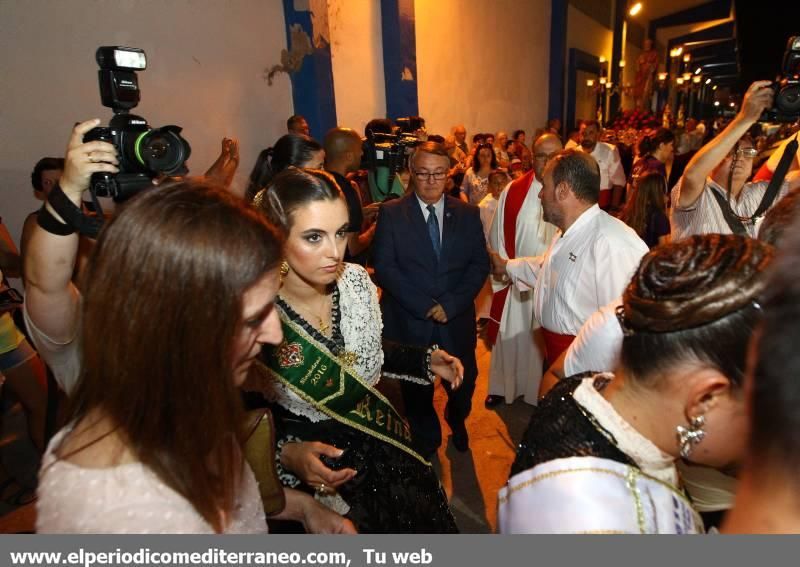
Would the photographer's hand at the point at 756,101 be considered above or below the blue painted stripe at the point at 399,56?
below

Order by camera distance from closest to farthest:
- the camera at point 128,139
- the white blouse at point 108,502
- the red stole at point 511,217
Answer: the white blouse at point 108,502 → the camera at point 128,139 → the red stole at point 511,217

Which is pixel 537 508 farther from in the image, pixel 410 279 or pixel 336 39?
pixel 336 39

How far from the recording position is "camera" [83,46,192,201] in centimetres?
150

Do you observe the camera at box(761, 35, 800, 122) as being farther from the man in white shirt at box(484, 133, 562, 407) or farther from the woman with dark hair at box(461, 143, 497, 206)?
the woman with dark hair at box(461, 143, 497, 206)

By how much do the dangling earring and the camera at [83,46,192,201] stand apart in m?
1.53

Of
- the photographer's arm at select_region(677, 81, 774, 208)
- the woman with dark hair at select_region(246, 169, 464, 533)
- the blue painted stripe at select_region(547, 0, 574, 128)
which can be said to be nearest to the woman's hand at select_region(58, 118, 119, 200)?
the woman with dark hair at select_region(246, 169, 464, 533)

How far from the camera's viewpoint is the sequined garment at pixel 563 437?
2.97 ft

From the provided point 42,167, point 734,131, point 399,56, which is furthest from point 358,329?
point 399,56

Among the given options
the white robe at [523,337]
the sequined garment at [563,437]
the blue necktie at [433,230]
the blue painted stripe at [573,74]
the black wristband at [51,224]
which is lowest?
the white robe at [523,337]

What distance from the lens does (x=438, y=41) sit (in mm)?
7656

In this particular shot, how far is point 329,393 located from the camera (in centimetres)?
154

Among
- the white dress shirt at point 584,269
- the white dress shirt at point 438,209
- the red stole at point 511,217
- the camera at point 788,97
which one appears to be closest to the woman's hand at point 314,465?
the white dress shirt at point 584,269

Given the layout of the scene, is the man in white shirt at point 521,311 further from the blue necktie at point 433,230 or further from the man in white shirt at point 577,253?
the man in white shirt at point 577,253

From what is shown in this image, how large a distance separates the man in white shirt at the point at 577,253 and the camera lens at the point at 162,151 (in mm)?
1516
